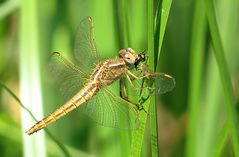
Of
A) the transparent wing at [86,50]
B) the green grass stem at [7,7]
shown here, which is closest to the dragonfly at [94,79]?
the transparent wing at [86,50]

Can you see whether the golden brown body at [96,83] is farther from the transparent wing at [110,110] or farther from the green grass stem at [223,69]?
the green grass stem at [223,69]

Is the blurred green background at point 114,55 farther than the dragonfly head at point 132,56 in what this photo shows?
Result: No

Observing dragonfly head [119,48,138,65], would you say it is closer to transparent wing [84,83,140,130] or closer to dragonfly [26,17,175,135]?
dragonfly [26,17,175,135]

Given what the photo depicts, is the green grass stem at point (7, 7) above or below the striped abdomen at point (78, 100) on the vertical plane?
above

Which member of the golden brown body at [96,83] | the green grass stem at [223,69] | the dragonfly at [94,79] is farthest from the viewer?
the golden brown body at [96,83]

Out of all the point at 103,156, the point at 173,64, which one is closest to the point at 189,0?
the point at 173,64

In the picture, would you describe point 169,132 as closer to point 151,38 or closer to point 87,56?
point 87,56

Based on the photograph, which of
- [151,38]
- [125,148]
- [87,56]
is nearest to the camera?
[151,38]
